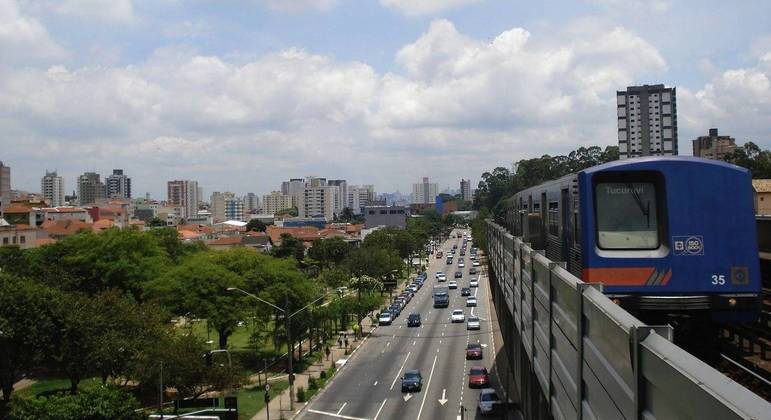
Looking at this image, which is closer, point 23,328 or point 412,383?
point 23,328

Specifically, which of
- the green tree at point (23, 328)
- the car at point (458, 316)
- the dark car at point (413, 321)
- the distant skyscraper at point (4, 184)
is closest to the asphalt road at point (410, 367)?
the dark car at point (413, 321)

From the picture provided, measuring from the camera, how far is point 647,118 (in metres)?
27.1

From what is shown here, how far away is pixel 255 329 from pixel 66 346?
18.9 m

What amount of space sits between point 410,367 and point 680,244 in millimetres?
30289

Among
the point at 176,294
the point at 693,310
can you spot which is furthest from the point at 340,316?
the point at 693,310

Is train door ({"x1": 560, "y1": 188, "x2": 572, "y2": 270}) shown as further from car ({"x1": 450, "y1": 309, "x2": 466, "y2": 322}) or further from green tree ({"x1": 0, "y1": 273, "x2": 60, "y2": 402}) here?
car ({"x1": 450, "y1": 309, "x2": 466, "y2": 322})

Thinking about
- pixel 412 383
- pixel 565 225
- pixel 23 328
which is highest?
pixel 565 225

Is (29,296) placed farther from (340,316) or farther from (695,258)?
(695,258)

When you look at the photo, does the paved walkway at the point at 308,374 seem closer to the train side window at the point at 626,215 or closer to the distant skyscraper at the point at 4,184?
the train side window at the point at 626,215

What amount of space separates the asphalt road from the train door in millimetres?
16371

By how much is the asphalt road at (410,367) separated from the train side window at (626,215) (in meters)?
18.4

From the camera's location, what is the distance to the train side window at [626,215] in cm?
934

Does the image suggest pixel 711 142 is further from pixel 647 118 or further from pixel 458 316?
pixel 647 118

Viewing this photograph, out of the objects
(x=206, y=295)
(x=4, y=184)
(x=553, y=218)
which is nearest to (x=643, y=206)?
(x=553, y=218)
